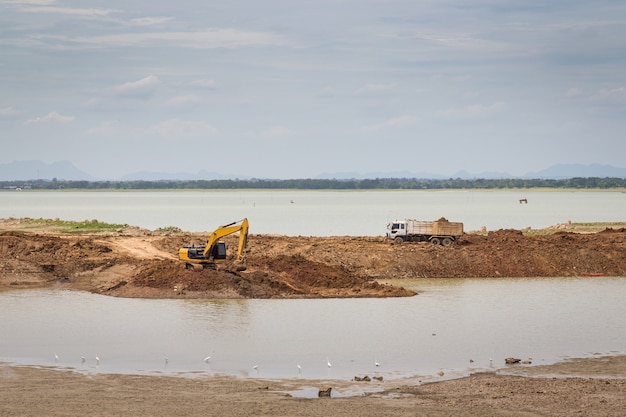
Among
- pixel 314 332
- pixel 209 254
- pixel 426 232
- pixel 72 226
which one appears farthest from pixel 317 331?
pixel 72 226

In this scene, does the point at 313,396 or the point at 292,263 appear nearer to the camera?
the point at 313,396

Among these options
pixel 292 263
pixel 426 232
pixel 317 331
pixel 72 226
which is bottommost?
pixel 317 331

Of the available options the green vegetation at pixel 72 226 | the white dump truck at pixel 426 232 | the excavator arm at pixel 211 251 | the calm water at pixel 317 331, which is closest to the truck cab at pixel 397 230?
the white dump truck at pixel 426 232

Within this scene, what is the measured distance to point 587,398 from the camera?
20219mm

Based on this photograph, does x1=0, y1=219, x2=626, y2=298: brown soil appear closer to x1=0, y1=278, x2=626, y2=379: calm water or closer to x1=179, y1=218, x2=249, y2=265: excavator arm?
x1=179, y1=218, x2=249, y2=265: excavator arm

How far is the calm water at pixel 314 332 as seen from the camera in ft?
86.3

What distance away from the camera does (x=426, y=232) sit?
59031 mm

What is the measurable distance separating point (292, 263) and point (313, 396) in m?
23.3

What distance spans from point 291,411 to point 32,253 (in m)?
34.3

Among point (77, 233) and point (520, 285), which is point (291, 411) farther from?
point (77, 233)

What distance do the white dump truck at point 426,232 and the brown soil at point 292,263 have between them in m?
0.76

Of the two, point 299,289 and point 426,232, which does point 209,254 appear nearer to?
point 299,289

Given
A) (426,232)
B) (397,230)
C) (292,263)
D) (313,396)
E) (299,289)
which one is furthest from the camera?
(397,230)

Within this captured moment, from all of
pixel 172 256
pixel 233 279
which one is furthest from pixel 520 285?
pixel 172 256
